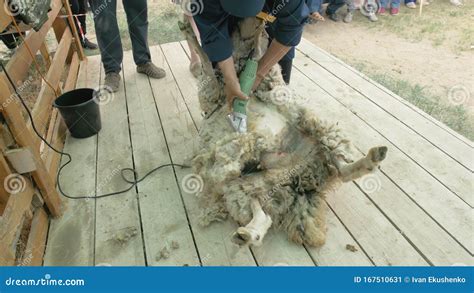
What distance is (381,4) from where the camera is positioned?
591 cm

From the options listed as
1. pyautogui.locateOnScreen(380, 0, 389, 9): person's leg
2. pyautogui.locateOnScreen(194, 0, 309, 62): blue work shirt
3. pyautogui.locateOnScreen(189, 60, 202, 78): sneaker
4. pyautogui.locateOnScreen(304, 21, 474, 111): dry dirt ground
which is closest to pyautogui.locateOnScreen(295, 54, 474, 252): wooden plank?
pyautogui.locateOnScreen(194, 0, 309, 62): blue work shirt

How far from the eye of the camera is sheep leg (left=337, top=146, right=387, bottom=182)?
1432 mm

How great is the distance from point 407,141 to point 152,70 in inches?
89.1

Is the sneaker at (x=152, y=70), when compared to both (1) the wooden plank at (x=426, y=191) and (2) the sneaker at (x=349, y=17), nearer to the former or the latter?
(1) the wooden plank at (x=426, y=191)

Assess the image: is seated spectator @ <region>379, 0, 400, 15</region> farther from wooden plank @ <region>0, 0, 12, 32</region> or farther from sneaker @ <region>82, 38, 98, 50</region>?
wooden plank @ <region>0, 0, 12, 32</region>

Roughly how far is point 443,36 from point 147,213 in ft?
16.8

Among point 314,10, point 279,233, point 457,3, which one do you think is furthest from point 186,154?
point 457,3

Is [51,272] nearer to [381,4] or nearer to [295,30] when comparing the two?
[295,30]

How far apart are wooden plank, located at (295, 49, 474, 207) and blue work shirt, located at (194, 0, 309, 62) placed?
112cm

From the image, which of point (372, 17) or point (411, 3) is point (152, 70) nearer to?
point (372, 17)

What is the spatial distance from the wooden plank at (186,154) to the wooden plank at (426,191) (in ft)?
3.35

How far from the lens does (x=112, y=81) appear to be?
316 cm

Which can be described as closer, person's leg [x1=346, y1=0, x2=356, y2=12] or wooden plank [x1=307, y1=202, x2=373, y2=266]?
wooden plank [x1=307, y1=202, x2=373, y2=266]

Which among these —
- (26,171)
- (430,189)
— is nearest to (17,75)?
(26,171)
